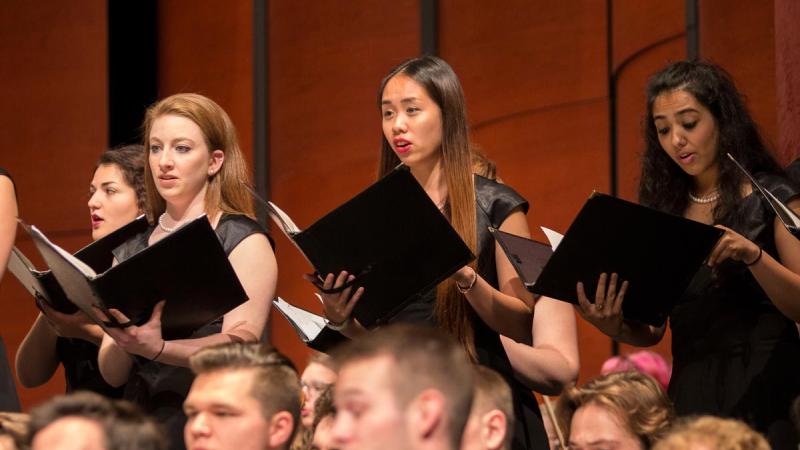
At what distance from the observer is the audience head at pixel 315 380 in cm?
348

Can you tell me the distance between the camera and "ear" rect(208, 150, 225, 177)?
3.12 meters

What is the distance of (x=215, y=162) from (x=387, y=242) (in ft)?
1.88

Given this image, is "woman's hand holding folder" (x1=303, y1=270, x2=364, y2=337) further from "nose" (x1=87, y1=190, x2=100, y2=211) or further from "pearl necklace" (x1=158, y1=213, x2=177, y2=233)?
"nose" (x1=87, y1=190, x2=100, y2=211)

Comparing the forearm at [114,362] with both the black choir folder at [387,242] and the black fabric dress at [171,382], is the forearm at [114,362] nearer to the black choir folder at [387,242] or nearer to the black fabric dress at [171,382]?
the black fabric dress at [171,382]

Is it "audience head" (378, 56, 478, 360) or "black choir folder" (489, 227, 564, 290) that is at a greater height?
"audience head" (378, 56, 478, 360)

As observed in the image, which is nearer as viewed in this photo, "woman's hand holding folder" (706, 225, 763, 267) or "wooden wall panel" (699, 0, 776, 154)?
"woman's hand holding folder" (706, 225, 763, 267)

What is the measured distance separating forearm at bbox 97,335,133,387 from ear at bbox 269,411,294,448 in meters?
0.44

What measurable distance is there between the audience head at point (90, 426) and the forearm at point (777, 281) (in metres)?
1.26

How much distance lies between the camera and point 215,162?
3.13m

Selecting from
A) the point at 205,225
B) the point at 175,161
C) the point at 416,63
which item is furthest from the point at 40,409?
the point at 416,63

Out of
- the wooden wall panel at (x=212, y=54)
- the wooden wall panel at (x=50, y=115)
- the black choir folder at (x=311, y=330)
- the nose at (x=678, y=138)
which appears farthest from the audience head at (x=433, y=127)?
the wooden wall panel at (x=50, y=115)

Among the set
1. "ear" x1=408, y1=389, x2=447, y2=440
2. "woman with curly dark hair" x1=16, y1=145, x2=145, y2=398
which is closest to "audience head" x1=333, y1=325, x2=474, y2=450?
"ear" x1=408, y1=389, x2=447, y2=440

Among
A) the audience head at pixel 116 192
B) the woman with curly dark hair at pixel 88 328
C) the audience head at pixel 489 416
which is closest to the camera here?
the audience head at pixel 489 416

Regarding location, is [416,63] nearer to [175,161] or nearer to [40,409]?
[175,161]
